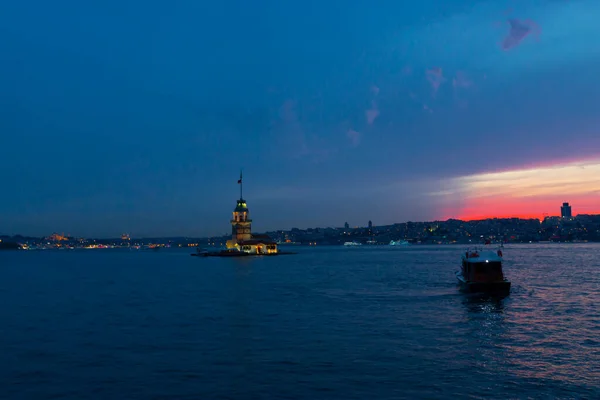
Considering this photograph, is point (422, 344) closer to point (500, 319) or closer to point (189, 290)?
point (500, 319)

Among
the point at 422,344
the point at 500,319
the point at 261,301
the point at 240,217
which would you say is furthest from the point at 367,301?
the point at 240,217

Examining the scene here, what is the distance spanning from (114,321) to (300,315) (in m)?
11.2

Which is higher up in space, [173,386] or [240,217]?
[240,217]

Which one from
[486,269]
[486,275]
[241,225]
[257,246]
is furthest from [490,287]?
[241,225]

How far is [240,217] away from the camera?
176000 millimetres

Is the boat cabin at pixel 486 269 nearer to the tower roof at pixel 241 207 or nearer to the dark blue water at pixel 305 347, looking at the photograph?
the dark blue water at pixel 305 347

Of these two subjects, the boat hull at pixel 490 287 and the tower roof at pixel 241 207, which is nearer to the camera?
the boat hull at pixel 490 287

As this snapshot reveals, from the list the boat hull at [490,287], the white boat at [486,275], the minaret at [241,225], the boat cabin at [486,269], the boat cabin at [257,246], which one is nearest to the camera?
the boat hull at [490,287]

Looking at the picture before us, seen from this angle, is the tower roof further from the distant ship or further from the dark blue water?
the distant ship

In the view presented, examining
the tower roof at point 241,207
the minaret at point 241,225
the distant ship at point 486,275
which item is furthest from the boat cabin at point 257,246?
the distant ship at point 486,275

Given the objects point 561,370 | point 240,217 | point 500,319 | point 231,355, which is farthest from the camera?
point 240,217

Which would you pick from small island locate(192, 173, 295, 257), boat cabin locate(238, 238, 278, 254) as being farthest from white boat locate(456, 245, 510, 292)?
boat cabin locate(238, 238, 278, 254)

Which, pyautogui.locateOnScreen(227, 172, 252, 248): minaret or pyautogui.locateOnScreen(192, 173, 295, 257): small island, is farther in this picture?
pyautogui.locateOnScreen(227, 172, 252, 248): minaret

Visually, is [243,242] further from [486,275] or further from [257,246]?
[486,275]
